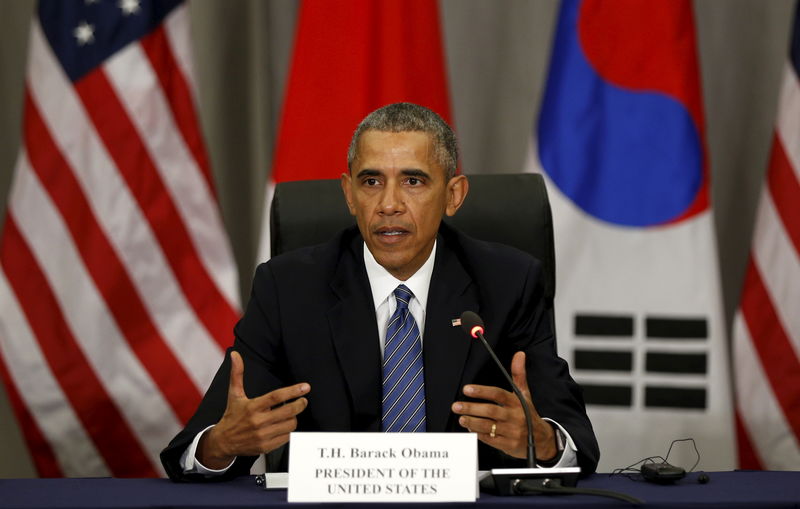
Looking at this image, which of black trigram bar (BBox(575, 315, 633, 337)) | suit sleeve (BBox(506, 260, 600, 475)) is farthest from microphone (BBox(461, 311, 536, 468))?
black trigram bar (BBox(575, 315, 633, 337))

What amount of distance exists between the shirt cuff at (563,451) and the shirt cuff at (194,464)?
2.19ft

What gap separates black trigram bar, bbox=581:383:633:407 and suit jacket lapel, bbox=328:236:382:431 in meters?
1.56

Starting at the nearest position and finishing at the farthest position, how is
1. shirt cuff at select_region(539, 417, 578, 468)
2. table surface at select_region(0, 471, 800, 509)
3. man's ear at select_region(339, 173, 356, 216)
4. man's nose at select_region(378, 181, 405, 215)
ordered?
table surface at select_region(0, 471, 800, 509) → shirt cuff at select_region(539, 417, 578, 468) → man's nose at select_region(378, 181, 405, 215) → man's ear at select_region(339, 173, 356, 216)

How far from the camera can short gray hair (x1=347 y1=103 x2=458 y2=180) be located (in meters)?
2.14

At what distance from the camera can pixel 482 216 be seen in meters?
2.40

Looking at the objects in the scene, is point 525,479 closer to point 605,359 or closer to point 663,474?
point 663,474

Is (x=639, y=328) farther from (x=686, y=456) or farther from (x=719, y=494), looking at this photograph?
(x=719, y=494)

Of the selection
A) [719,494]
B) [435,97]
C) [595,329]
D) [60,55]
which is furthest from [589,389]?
[60,55]

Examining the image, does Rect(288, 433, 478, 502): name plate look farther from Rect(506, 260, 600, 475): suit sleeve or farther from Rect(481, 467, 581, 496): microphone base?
Rect(506, 260, 600, 475): suit sleeve

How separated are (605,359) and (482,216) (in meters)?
1.27

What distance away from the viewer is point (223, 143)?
3738mm

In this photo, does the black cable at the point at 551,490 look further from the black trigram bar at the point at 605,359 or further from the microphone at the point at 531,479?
the black trigram bar at the point at 605,359

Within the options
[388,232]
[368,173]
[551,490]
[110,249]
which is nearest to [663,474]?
[551,490]

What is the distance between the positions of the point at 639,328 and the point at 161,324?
6.05ft
